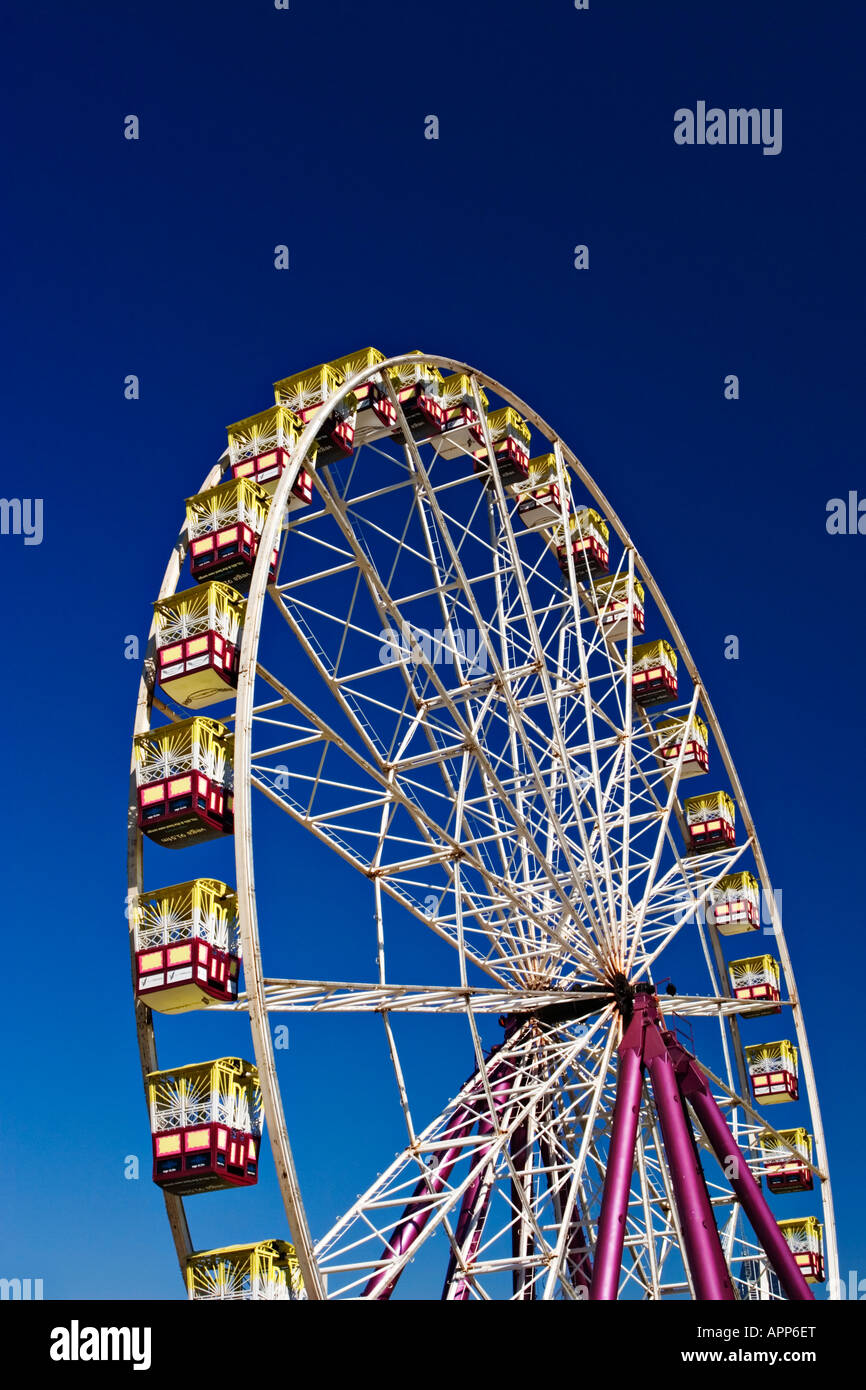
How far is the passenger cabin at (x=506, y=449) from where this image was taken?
25.7m

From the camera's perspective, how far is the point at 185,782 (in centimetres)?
1611

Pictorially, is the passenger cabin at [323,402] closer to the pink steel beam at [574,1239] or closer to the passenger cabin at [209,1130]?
the passenger cabin at [209,1130]

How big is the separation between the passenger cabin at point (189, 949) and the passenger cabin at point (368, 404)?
8.75 m

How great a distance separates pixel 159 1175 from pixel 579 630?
12513 mm

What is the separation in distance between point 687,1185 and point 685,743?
11087 mm

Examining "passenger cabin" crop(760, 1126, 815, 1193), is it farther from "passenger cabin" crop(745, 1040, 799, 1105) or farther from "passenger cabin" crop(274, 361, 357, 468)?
"passenger cabin" crop(274, 361, 357, 468)

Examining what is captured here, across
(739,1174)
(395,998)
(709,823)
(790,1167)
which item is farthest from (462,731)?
(790,1167)

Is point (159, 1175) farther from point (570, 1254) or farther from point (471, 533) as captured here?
point (471, 533)

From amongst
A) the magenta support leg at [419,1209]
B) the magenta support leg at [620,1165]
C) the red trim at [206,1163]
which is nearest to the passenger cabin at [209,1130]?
the red trim at [206,1163]

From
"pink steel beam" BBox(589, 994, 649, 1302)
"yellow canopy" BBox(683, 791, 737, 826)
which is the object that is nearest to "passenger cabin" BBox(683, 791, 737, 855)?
"yellow canopy" BBox(683, 791, 737, 826)

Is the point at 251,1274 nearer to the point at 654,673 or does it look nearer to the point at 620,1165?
the point at 620,1165
